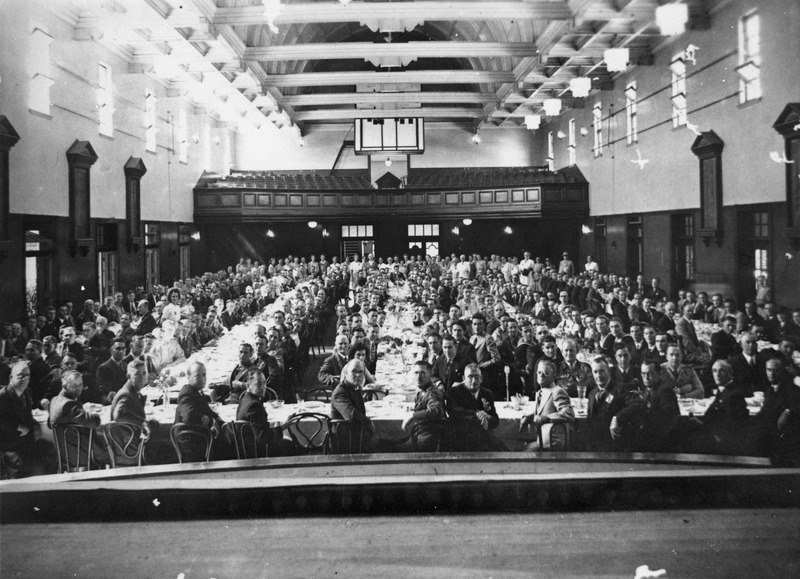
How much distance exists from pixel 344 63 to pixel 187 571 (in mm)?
25220

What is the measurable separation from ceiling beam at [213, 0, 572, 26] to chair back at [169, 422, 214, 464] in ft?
30.3

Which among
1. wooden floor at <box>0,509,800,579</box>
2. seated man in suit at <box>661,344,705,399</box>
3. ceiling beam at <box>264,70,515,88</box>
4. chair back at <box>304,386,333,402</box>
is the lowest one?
wooden floor at <box>0,509,800,579</box>

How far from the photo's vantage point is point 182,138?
61.5 feet

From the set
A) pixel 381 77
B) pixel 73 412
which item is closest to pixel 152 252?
pixel 381 77

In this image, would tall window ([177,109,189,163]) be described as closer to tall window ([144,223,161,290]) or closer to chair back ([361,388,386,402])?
tall window ([144,223,161,290])

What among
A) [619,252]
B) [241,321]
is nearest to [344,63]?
[619,252]

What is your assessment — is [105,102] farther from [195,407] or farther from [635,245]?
[635,245]

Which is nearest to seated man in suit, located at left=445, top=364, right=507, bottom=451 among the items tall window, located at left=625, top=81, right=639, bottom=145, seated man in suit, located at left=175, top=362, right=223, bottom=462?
seated man in suit, located at left=175, top=362, right=223, bottom=462

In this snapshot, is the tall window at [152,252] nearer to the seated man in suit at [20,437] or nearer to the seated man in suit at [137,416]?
the seated man in suit at [20,437]

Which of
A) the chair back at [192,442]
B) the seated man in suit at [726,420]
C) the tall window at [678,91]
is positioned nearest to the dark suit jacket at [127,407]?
the chair back at [192,442]

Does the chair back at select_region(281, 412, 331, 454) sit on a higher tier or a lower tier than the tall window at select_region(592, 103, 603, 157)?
Answer: lower

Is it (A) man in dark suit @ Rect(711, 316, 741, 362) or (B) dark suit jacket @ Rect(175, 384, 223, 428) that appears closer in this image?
(B) dark suit jacket @ Rect(175, 384, 223, 428)

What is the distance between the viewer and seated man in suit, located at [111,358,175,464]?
6.20m

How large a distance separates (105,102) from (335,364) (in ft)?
26.9
